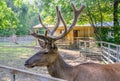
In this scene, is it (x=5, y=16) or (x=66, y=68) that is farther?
(x=5, y=16)

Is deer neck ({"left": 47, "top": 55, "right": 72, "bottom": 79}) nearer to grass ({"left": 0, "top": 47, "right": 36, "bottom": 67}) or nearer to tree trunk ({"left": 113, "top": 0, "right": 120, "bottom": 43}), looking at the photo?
grass ({"left": 0, "top": 47, "right": 36, "bottom": 67})

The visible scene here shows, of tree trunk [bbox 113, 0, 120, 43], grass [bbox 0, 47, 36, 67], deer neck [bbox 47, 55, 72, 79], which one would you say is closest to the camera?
deer neck [bbox 47, 55, 72, 79]

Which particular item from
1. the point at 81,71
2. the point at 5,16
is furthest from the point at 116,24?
the point at 81,71

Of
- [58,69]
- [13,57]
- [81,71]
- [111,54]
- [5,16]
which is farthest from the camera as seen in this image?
[5,16]

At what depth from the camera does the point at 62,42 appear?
27.5 metres

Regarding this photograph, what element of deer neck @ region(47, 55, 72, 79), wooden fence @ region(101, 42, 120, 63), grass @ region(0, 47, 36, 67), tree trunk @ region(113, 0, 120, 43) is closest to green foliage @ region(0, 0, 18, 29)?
grass @ region(0, 47, 36, 67)

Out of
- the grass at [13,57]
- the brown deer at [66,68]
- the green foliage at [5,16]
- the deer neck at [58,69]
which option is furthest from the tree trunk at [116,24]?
the deer neck at [58,69]

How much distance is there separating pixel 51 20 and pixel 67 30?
15.2m

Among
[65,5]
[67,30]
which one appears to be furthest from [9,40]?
[67,30]

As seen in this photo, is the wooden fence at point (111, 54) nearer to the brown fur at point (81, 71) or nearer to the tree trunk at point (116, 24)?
the brown fur at point (81, 71)

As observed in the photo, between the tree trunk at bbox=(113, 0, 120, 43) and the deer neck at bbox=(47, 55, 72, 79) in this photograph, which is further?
the tree trunk at bbox=(113, 0, 120, 43)

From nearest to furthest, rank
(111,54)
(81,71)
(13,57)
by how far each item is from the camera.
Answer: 1. (81,71)
2. (111,54)
3. (13,57)

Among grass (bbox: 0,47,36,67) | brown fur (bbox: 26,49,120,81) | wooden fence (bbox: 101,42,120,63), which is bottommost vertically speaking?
grass (bbox: 0,47,36,67)

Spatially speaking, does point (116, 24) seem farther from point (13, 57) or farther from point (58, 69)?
point (58, 69)
